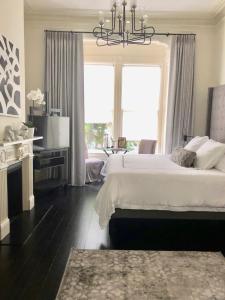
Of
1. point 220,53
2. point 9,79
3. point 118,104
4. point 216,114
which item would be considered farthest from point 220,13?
point 9,79

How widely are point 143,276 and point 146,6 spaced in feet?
14.5

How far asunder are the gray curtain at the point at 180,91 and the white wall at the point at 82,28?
0.18m

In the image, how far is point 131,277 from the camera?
229 centimetres

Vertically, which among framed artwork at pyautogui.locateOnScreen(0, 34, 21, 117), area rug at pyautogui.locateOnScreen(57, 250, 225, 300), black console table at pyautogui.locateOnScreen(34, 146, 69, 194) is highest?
framed artwork at pyautogui.locateOnScreen(0, 34, 21, 117)

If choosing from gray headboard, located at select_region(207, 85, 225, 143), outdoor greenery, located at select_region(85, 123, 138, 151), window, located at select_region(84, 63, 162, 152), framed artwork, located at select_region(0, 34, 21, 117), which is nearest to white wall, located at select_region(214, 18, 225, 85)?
gray headboard, located at select_region(207, 85, 225, 143)

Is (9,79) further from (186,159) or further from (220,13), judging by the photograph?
(220,13)

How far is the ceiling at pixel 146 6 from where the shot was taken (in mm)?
4527

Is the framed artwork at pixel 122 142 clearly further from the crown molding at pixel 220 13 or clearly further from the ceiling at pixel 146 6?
the crown molding at pixel 220 13

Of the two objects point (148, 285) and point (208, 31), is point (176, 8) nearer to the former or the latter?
point (208, 31)

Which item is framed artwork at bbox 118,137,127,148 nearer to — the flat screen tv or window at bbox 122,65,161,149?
window at bbox 122,65,161,149

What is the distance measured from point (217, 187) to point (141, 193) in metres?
0.85

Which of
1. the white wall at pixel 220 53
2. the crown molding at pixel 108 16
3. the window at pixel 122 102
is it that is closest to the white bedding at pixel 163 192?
the white wall at pixel 220 53

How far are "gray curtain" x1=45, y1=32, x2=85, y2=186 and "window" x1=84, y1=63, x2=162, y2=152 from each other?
95cm

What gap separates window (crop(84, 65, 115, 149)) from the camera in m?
6.10
